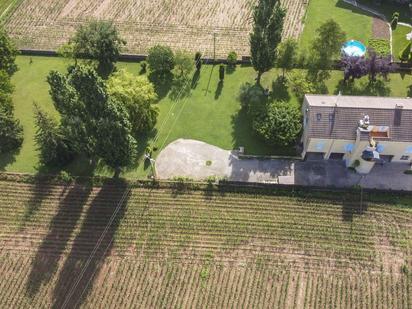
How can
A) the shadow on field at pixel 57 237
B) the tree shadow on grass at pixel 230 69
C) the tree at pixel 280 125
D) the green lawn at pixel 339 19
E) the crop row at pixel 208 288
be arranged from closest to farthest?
the crop row at pixel 208 288
the shadow on field at pixel 57 237
the tree at pixel 280 125
the tree shadow on grass at pixel 230 69
the green lawn at pixel 339 19

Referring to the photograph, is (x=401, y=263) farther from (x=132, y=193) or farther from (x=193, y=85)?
(x=193, y=85)

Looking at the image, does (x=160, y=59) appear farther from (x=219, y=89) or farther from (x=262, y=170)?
(x=262, y=170)

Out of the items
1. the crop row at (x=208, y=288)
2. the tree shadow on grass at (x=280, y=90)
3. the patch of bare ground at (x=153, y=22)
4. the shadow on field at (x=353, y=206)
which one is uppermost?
the patch of bare ground at (x=153, y=22)

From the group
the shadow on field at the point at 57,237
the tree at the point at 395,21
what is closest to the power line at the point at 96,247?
the shadow on field at the point at 57,237

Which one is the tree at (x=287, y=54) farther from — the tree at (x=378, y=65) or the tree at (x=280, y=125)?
the tree at (x=378, y=65)

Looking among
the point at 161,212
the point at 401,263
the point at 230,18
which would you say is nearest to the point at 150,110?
the point at 161,212

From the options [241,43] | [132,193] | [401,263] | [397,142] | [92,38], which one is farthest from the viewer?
[241,43]

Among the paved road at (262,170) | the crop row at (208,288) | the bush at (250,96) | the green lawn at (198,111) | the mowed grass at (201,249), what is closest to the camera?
the crop row at (208,288)
